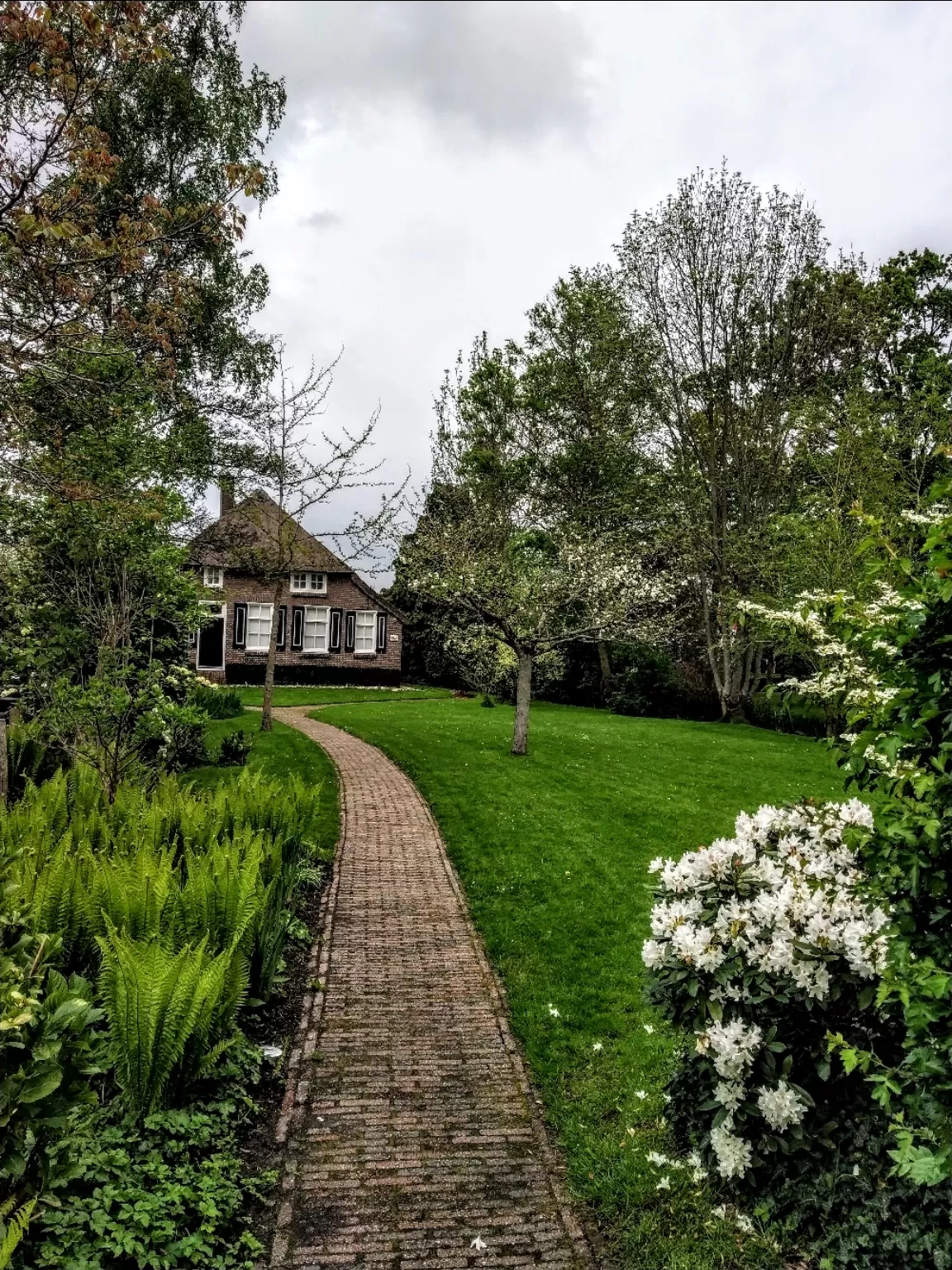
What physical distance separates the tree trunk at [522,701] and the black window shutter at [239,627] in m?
18.9

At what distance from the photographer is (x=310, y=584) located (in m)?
33.3

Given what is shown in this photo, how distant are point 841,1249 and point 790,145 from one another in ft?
26.5

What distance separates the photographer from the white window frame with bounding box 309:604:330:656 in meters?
32.9

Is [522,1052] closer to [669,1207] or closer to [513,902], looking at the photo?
[669,1207]

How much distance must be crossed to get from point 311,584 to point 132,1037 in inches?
1187

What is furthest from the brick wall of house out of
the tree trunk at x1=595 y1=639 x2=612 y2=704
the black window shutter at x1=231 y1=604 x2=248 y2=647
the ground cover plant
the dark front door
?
the ground cover plant

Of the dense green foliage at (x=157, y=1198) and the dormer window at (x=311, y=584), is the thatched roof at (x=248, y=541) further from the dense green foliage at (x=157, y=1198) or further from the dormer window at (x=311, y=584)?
the dense green foliage at (x=157, y=1198)

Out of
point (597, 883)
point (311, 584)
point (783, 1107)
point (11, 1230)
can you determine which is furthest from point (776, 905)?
point (311, 584)

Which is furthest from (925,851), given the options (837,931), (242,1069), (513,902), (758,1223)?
(513,902)

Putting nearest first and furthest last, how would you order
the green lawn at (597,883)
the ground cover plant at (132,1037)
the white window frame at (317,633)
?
the ground cover plant at (132,1037)
the green lawn at (597,883)
the white window frame at (317,633)

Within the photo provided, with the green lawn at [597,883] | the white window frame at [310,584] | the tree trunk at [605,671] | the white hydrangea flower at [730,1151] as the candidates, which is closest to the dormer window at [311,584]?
the white window frame at [310,584]

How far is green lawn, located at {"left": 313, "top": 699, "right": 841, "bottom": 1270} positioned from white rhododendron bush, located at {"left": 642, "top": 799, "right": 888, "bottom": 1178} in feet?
1.58

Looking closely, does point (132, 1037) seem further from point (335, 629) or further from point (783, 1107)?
point (335, 629)

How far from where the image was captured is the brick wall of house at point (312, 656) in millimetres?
31531
